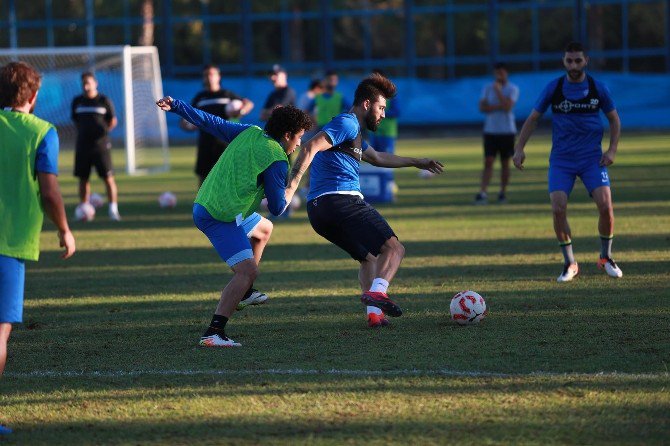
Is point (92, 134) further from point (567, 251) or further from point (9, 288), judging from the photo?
point (9, 288)

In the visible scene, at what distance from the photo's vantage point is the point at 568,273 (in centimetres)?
1066

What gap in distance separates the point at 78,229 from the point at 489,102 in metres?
6.97

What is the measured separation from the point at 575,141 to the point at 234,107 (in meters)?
6.81

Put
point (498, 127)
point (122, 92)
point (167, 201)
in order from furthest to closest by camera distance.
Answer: point (122, 92), point (167, 201), point (498, 127)

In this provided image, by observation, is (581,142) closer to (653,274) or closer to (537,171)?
(653,274)

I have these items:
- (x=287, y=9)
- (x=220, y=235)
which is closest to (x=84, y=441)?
(x=220, y=235)

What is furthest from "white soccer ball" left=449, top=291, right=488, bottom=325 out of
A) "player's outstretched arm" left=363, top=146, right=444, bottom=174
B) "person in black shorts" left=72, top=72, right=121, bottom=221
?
"person in black shorts" left=72, top=72, right=121, bottom=221

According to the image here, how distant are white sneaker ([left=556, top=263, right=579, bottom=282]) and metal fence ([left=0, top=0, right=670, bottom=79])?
31.5m

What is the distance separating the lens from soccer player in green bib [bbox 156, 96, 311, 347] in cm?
770

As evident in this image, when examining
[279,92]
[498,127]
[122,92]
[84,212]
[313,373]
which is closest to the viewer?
[313,373]

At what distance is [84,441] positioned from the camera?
5668 millimetres

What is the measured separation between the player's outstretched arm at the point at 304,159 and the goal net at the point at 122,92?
2056 centimetres

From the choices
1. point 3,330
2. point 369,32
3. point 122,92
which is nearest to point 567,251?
point 3,330

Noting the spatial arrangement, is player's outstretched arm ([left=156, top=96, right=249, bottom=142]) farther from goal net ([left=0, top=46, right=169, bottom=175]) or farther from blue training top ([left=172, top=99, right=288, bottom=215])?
goal net ([left=0, top=46, right=169, bottom=175])
